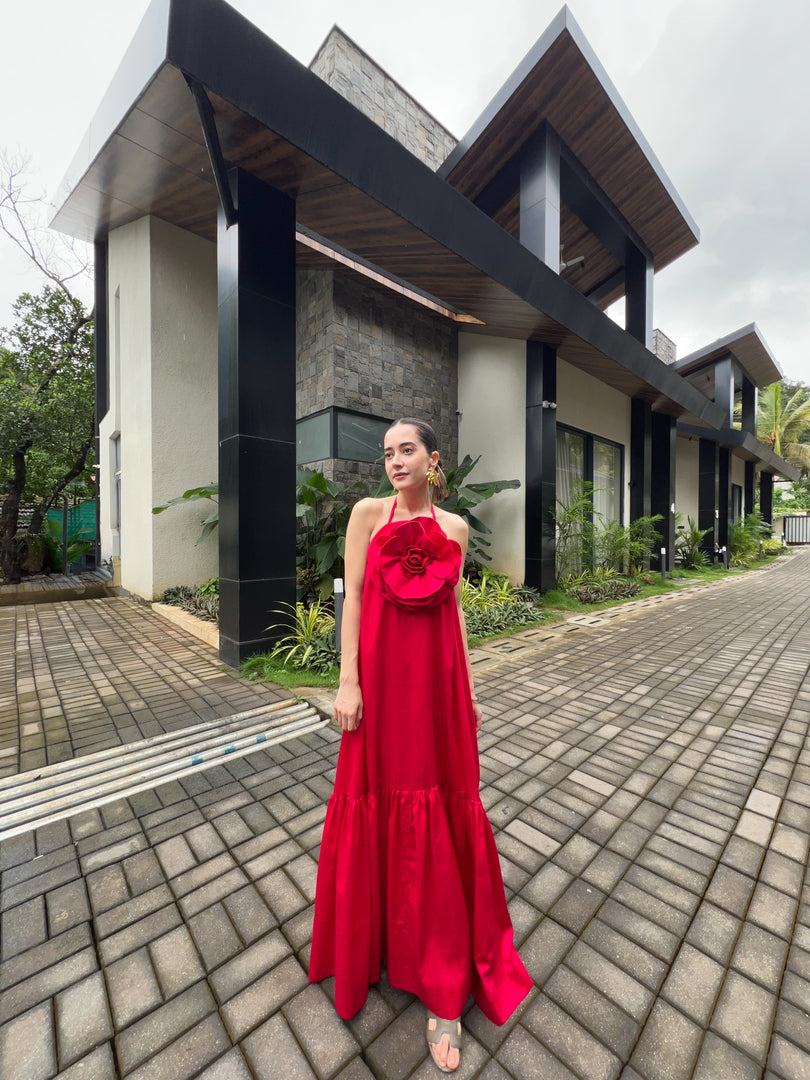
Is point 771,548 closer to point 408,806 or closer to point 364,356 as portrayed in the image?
point 364,356

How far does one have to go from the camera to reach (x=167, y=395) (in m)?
7.02

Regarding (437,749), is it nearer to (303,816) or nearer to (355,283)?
(303,816)

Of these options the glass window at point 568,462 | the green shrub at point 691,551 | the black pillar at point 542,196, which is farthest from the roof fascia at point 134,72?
the green shrub at point 691,551

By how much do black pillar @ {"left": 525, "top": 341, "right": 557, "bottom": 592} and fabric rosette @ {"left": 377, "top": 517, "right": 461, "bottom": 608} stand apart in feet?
20.9

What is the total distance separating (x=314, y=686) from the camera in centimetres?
371

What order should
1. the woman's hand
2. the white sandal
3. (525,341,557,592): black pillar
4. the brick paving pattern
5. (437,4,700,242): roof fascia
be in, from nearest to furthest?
the white sandal → the woman's hand → the brick paving pattern → (437,4,700,242): roof fascia → (525,341,557,592): black pillar

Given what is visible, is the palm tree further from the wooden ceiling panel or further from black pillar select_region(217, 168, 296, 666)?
black pillar select_region(217, 168, 296, 666)

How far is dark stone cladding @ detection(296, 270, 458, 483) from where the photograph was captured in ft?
22.1

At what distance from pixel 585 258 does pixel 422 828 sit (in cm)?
1400

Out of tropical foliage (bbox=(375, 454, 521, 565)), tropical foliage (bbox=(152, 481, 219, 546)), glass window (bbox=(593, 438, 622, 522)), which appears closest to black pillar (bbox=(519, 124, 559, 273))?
tropical foliage (bbox=(375, 454, 521, 565))

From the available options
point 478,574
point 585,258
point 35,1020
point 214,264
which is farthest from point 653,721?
point 585,258

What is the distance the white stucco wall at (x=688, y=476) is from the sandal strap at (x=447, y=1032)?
17.1 m

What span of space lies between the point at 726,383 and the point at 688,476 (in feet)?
10.6

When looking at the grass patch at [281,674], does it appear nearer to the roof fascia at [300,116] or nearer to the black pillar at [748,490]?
the roof fascia at [300,116]
